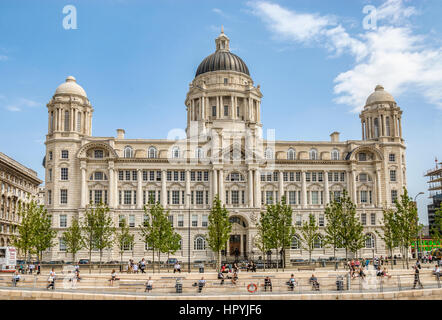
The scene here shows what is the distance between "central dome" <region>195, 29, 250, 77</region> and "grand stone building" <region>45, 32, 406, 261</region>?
558 inches

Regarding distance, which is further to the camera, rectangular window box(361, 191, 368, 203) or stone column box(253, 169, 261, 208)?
rectangular window box(361, 191, 368, 203)

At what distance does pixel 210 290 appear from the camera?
37.4m

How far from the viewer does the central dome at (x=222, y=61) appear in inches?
3930

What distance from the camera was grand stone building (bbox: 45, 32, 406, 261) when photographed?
8069cm

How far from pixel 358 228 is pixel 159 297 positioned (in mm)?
33328

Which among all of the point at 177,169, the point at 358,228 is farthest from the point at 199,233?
the point at 358,228

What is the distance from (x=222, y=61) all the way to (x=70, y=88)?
31337mm

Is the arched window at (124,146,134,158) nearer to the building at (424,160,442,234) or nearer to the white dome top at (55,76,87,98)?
the white dome top at (55,76,87,98)

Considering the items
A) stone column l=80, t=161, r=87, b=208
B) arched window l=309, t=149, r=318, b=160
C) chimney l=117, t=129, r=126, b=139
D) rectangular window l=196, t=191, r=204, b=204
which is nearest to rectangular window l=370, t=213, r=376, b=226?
arched window l=309, t=149, r=318, b=160

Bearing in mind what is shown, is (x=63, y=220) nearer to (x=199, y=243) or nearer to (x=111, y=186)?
(x=111, y=186)

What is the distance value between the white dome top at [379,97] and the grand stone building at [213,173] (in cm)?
25

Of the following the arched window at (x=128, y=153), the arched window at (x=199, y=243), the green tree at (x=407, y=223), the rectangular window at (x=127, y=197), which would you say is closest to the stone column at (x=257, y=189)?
the arched window at (x=199, y=243)

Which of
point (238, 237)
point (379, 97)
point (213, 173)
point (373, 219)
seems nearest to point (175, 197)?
point (213, 173)
